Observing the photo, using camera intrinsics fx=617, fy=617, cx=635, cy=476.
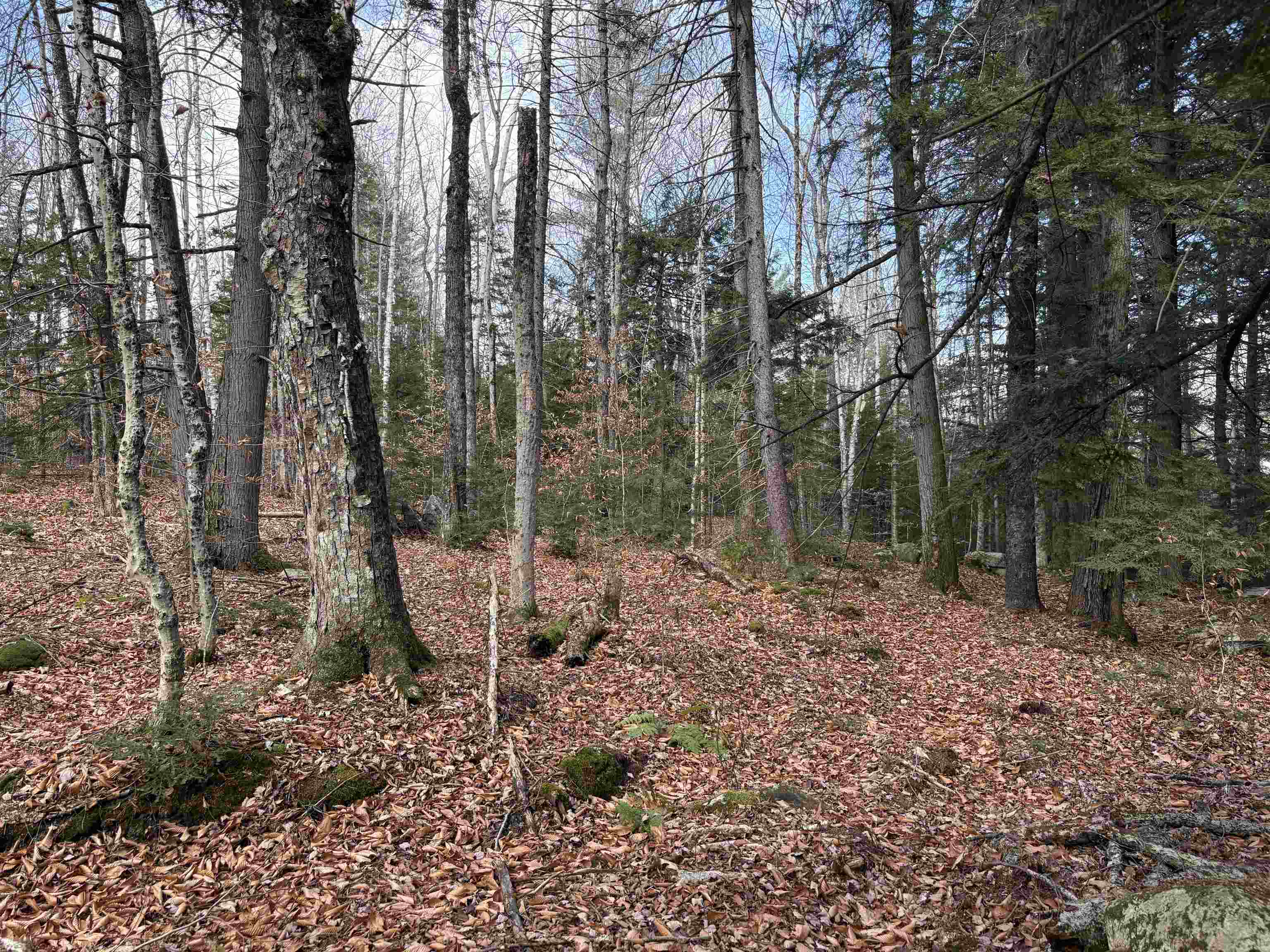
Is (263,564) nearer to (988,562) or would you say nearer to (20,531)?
(20,531)

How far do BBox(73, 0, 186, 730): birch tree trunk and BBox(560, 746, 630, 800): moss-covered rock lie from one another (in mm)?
2270

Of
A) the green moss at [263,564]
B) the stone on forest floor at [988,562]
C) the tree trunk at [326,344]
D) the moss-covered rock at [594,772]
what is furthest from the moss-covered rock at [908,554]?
the tree trunk at [326,344]

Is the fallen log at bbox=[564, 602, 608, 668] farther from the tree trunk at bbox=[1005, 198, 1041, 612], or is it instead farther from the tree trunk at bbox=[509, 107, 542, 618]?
the tree trunk at bbox=[1005, 198, 1041, 612]

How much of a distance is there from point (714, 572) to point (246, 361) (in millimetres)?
6559

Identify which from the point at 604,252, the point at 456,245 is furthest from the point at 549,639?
the point at 604,252

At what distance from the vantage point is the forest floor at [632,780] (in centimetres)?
274

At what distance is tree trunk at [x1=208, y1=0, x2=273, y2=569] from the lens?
6938 mm

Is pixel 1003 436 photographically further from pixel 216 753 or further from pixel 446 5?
pixel 446 5

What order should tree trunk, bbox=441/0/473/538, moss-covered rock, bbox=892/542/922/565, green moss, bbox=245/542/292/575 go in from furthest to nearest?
moss-covered rock, bbox=892/542/922/565 < tree trunk, bbox=441/0/473/538 < green moss, bbox=245/542/292/575

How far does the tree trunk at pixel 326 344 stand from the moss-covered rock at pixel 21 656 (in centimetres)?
196

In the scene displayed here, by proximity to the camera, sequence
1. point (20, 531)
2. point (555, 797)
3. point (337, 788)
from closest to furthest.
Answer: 1. point (337, 788)
2. point (555, 797)
3. point (20, 531)

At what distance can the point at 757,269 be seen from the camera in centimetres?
902

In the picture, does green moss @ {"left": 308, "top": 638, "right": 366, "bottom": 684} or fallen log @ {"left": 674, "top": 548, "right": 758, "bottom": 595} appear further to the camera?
fallen log @ {"left": 674, "top": 548, "right": 758, "bottom": 595}

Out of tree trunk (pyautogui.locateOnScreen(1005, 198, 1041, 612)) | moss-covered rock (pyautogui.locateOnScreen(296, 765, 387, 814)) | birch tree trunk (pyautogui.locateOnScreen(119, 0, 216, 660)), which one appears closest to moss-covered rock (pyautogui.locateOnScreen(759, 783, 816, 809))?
moss-covered rock (pyautogui.locateOnScreen(296, 765, 387, 814))
